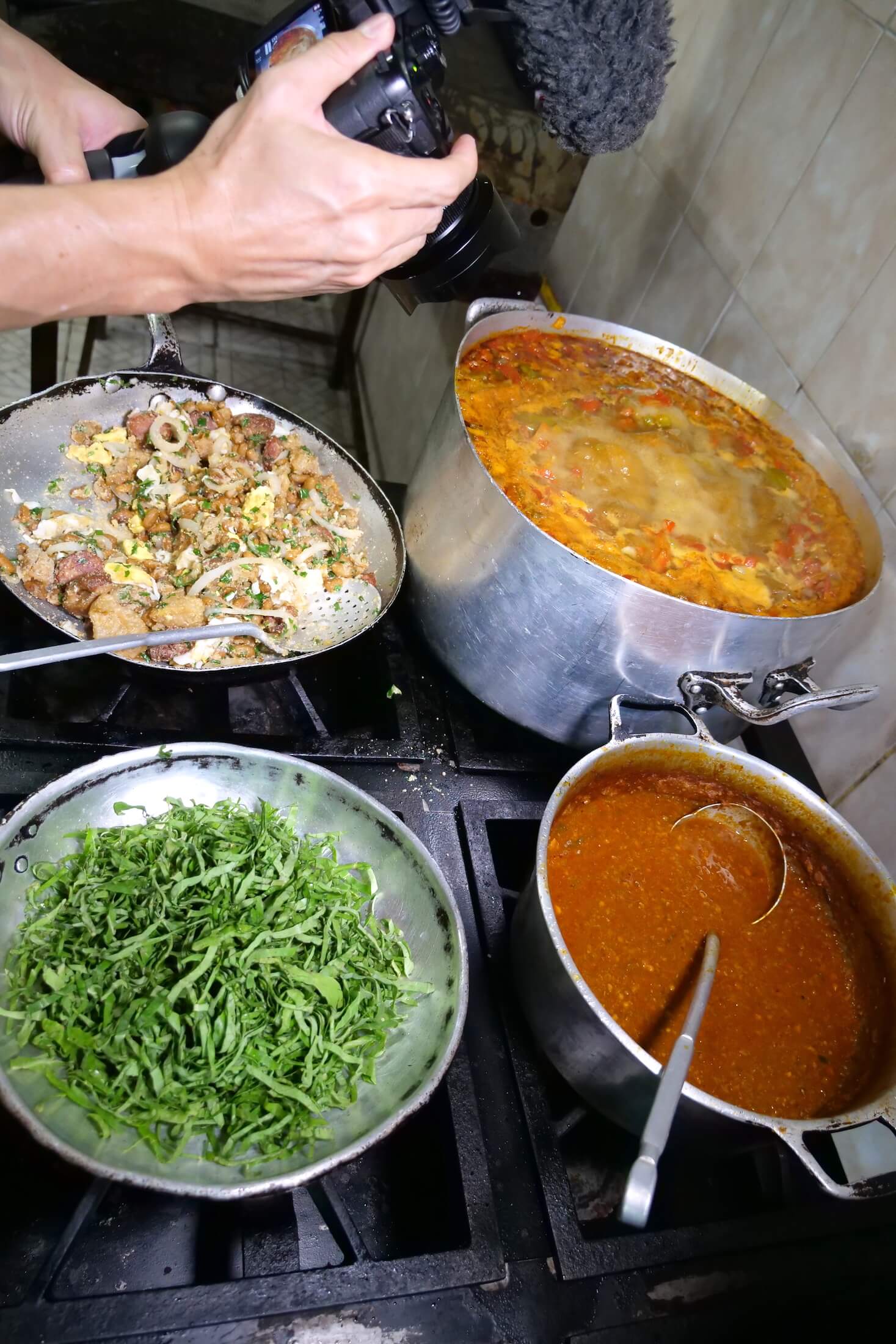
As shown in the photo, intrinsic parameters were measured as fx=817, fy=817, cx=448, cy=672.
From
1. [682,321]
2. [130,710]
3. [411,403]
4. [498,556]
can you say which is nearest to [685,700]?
[498,556]

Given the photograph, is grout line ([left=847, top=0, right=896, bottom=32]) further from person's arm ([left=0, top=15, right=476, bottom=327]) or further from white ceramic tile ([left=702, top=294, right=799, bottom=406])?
person's arm ([left=0, top=15, right=476, bottom=327])

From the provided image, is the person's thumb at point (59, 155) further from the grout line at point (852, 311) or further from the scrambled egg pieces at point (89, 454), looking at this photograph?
the grout line at point (852, 311)

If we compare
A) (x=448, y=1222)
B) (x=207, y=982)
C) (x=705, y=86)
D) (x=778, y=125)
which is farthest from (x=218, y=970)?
(x=705, y=86)

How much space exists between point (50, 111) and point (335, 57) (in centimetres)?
63

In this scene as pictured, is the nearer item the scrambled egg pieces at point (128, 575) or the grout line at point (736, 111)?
the scrambled egg pieces at point (128, 575)

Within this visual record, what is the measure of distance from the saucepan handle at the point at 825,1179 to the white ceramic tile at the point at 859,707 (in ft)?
2.29

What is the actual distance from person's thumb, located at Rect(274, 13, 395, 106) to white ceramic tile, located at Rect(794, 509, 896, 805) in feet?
3.25

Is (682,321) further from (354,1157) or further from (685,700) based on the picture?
(354,1157)

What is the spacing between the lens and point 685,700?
3.68ft

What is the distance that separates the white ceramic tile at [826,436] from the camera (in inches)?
53.7

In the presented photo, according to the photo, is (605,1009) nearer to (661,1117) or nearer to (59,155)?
(661,1117)

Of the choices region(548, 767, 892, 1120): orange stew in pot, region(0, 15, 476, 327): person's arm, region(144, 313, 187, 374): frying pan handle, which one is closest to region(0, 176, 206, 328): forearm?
region(0, 15, 476, 327): person's arm

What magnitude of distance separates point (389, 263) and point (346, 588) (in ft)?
1.83

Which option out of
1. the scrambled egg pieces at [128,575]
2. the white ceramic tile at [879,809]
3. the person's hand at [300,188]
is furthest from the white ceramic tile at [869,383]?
the scrambled egg pieces at [128,575]
